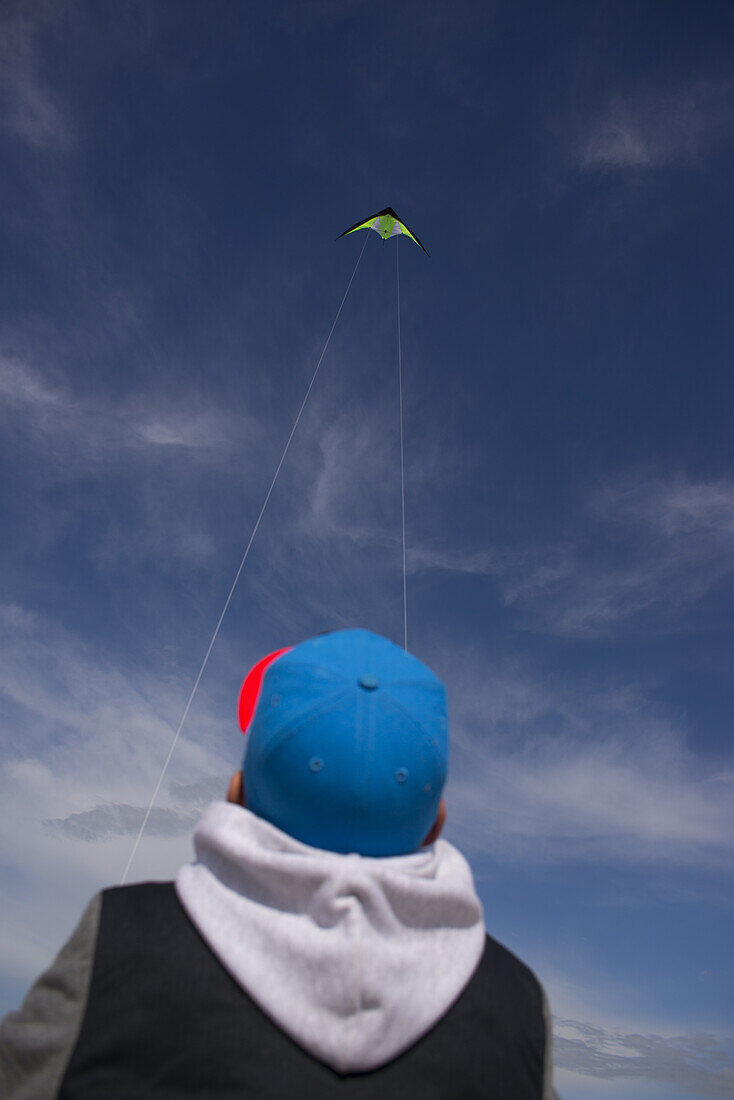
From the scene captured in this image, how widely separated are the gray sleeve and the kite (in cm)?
1609

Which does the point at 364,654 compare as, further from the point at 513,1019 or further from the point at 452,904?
the point at 513,1019

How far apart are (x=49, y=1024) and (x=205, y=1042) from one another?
0.54 m

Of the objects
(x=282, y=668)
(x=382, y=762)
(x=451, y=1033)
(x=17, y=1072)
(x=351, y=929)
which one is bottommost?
(x=17, y=1072)

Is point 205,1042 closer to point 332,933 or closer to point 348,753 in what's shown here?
point 332,933

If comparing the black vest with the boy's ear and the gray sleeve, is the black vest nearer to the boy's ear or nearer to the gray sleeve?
the gray sleeve

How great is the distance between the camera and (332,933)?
2250 millimetres

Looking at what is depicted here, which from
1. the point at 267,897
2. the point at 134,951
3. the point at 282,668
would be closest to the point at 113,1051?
the point at 134,951

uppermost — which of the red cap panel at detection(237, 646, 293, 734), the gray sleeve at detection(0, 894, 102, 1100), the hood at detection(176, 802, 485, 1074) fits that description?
the red cap panel at detection(237, 646, 293, 734)

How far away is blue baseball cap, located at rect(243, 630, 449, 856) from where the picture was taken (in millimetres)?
2629

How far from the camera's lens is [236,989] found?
88.7 inches

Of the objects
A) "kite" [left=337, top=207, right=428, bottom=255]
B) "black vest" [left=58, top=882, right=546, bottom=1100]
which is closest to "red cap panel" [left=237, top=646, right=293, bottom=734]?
"black vest" [left=58, top=882, right=546, bottom=1100]

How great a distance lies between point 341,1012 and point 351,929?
25 cm

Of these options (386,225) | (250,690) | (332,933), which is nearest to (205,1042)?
(332,933)

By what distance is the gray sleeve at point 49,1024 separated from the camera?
7.20ft
